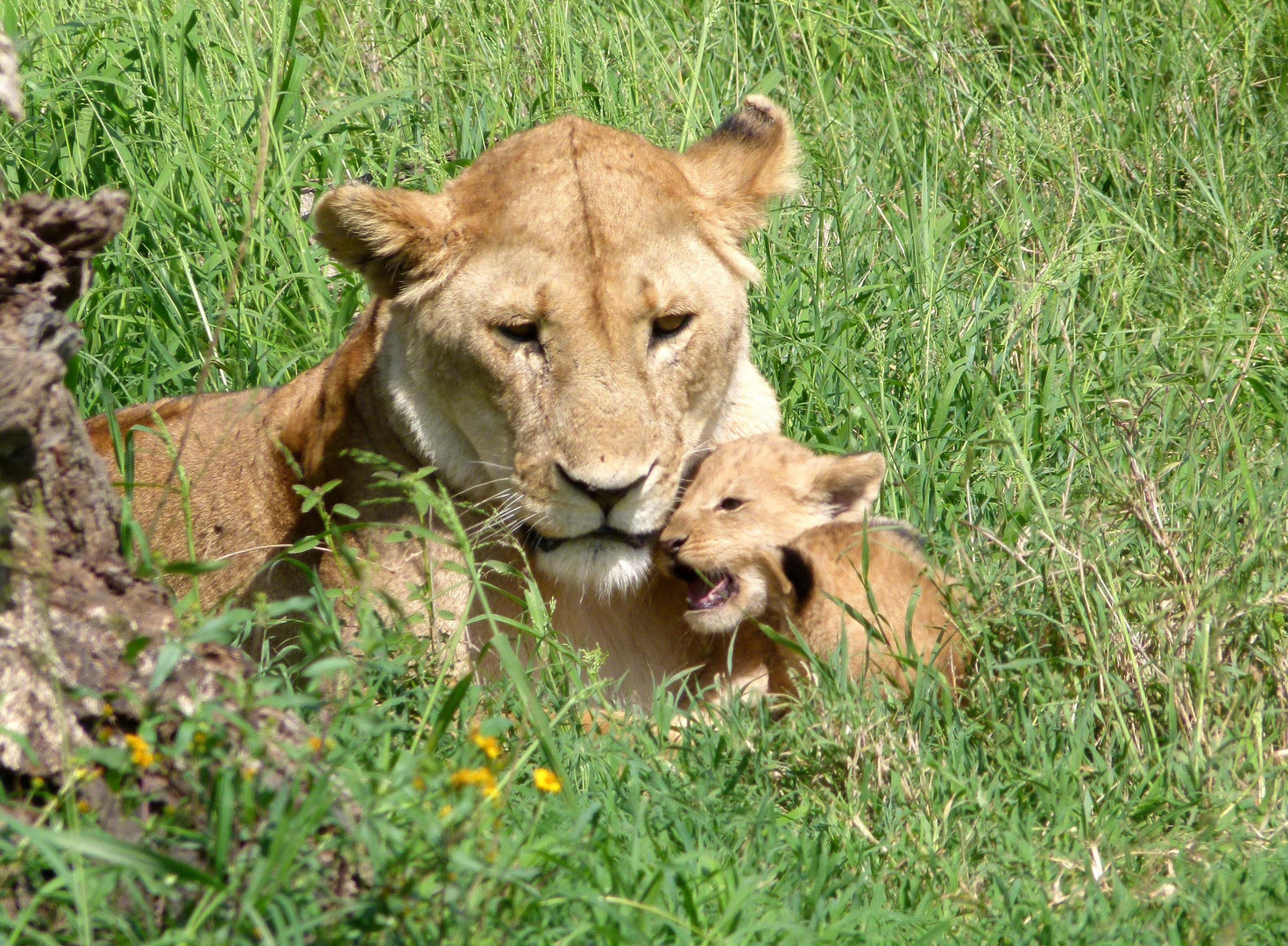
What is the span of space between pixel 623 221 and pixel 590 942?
170 cm

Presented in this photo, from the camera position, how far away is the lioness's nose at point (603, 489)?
123 inches

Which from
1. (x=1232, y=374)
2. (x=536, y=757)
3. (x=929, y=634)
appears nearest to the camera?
(x=536, y=757)

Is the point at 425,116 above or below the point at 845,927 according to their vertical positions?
above

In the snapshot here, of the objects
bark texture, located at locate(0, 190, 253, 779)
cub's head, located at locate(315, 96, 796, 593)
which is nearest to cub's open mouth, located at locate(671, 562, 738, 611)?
cub's head, located at locate(315, 96, 796, 593)

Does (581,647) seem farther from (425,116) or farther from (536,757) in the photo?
(425,116)

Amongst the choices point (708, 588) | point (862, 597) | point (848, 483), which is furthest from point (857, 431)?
point (862, 597)

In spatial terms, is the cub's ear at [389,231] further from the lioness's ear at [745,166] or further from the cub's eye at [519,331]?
the lioness's ear at [745,166]

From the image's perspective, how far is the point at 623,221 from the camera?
3307mm

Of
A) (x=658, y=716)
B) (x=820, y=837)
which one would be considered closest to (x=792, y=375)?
(x=658, y=716)

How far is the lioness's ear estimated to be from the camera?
12.0ft

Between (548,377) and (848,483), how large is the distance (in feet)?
2.95

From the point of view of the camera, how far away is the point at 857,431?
4.45m

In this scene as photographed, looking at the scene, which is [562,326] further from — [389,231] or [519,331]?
[389,231]

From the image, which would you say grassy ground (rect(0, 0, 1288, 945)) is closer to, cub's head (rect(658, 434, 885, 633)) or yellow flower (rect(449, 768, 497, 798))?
→ yellow flower (rect(449, 768, 497, 798))
